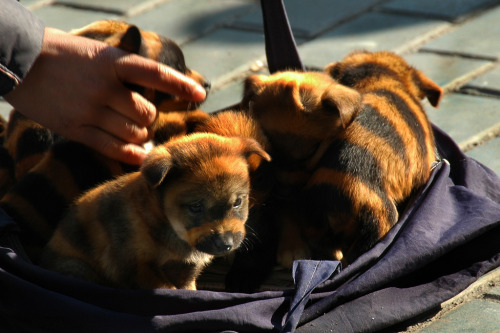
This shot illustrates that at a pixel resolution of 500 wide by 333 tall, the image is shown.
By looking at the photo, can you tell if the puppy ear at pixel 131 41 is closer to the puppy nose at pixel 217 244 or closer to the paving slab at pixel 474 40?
the puppy nose at pixel 217 244

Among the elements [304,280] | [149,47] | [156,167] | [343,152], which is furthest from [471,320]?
[149,47]

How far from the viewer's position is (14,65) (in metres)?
3.32

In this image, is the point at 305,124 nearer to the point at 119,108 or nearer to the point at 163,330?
the point at 119,108

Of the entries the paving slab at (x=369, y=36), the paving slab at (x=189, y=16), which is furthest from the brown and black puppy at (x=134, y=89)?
the paving slab at (x=189, y=16)

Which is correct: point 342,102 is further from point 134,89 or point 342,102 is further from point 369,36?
point 369,36

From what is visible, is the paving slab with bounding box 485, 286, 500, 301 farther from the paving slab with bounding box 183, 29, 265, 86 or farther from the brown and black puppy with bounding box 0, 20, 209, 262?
the paving slab with bounding box 183, 29, 265, 86

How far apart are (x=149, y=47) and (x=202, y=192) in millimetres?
1213

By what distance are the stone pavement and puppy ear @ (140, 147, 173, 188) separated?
1.97 metres

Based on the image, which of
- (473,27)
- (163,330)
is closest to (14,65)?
(163,330)

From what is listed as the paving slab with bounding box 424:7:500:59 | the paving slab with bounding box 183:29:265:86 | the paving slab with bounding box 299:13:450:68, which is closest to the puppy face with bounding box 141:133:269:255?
the paving slab with bounding box 183:29:265:86

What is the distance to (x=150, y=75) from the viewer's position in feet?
11.4

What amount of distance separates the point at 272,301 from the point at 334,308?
25cm

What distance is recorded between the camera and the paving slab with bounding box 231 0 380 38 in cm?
641

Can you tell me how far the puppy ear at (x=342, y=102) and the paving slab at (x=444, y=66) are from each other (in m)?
1.89
